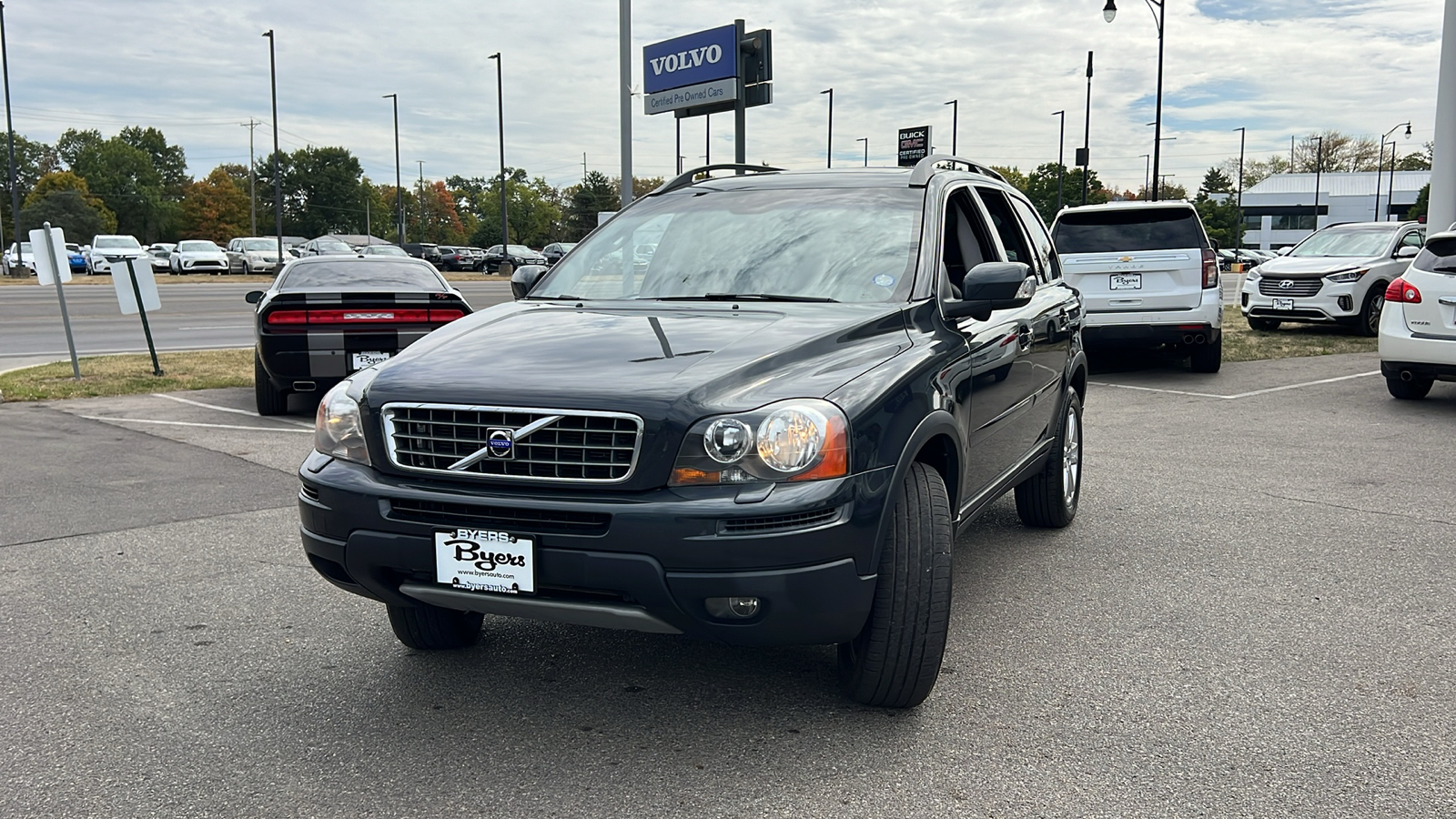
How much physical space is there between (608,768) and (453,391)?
114 centimetres

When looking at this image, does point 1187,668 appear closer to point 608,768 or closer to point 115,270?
point 608,768

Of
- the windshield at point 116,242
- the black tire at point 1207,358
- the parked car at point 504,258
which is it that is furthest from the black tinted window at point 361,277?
the parked car at point 504,258

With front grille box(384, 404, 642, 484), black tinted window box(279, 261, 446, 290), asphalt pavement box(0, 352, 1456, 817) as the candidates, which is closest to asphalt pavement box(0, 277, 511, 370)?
black tinted window box(279, 261, 446, 290)

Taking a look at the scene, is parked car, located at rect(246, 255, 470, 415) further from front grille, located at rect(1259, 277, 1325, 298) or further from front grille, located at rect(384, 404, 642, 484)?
front grille, located at rect(1259, 277, 1325, 298)

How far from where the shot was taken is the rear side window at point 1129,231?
12297mm

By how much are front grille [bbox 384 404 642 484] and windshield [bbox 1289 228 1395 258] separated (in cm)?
1684

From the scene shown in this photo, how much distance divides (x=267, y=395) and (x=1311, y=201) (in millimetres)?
127159

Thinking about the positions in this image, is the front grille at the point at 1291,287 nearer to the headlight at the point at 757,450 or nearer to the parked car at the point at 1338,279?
the parked car at the point at 1338,279

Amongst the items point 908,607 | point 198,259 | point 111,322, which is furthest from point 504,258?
point 908,607

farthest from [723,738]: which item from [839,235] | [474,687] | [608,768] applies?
[839,235]

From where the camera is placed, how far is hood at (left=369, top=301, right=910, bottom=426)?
10.3 ft

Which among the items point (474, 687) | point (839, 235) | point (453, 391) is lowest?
point (474, 687)

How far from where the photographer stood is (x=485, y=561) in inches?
124

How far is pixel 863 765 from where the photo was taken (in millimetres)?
3193
